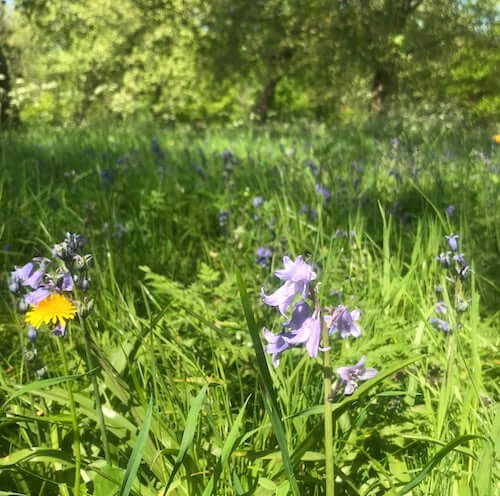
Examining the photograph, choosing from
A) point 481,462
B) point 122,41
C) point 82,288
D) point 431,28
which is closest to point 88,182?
point 82,288

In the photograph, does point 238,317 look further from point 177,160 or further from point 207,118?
point 207,118

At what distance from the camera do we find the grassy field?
3.66 ft

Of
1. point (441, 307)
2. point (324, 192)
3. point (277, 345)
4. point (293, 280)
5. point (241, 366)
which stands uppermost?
point (293, 280)

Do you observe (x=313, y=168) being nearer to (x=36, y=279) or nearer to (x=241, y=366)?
(x=241, y=366)

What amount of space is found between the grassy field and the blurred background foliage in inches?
325

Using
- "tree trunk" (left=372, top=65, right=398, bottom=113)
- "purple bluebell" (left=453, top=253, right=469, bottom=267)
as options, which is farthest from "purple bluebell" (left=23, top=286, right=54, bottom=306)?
"tree trunk" (left=372, top=65, right=398, bottom=113)

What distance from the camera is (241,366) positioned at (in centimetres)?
165

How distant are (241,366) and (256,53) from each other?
14312 millimetres

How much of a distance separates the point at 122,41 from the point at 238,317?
663 inches

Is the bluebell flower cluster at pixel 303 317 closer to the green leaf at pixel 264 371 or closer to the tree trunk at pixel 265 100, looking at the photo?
the green leaf at pixel 264 371

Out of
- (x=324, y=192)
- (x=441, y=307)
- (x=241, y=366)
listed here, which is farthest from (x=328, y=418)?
(x=324, y=192)

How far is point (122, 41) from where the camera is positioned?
16797mm

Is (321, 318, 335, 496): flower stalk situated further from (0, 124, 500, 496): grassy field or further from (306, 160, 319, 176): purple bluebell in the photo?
(306, 160, 319, 176): purple bluebell

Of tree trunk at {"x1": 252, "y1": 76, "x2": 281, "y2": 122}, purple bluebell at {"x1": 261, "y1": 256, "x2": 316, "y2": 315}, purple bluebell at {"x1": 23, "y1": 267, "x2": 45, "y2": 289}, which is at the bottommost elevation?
tree trunk at {"x1": 252, "y1": 76, "x2": 281, "y2": 122}
